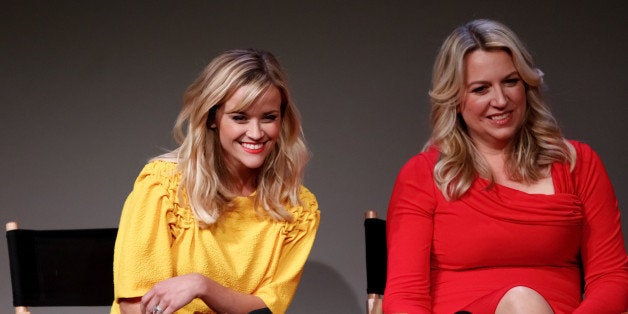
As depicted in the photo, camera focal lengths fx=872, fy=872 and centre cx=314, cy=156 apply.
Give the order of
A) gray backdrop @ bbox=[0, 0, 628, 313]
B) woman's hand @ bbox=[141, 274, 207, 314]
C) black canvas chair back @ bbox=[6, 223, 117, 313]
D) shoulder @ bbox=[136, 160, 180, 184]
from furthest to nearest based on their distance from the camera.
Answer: gray backdrop @ bbox=[0, 0, 628, 313] → black canvas chair back @ bbox=[6, 223, 117, 313] → shoulder @ bbox=[136, 160, 180, 184] → woman's hand @ bbox=[141, 274, 207, 314]

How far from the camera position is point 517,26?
3.21 m

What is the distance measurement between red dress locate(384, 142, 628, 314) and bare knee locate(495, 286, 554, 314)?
0.69ft

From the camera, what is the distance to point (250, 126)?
2355mm

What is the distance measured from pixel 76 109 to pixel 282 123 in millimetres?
1080

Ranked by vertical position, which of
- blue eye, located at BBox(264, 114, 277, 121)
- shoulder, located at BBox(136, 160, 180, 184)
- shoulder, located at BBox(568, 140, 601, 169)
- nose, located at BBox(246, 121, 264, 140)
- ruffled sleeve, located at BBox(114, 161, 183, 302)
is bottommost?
ruffled sleeve, located at BBox(114, 161, 183, 302)

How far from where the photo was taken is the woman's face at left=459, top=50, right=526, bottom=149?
7.91 ft

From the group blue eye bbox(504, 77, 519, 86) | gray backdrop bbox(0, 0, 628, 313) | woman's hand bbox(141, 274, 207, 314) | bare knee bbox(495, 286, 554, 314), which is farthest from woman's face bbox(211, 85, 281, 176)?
gray backdrop bbox(0, 0, 628, 313)

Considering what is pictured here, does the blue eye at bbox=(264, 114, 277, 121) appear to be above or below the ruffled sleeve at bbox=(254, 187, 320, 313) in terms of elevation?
above

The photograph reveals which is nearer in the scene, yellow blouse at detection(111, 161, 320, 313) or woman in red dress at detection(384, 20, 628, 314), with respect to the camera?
yellow blouse at detection(111, 161, 320, 313)

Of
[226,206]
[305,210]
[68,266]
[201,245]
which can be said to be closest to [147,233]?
[201,245]

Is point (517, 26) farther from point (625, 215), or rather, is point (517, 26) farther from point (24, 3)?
point (24, 3)

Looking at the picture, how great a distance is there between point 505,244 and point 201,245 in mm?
831

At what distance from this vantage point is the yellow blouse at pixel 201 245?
2.23 metres

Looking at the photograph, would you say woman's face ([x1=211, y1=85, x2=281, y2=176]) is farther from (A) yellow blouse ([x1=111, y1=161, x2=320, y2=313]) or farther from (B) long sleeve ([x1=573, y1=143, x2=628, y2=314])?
(B) long sleeve ([x1=573, y1=143, x2=628, y2=314])
